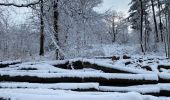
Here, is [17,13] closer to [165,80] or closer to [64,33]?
[64,33]

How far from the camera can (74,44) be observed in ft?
49.4

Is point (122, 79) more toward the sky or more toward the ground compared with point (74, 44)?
more toward the ground

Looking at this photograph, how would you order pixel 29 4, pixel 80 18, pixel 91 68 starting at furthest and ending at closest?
pixel 80 18, pixel 29 4, pixel 91 68

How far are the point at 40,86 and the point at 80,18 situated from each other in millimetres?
6134

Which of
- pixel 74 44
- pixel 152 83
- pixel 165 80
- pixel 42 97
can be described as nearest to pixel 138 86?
pixel 152 83

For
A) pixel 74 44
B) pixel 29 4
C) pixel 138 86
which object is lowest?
pixel 138 86

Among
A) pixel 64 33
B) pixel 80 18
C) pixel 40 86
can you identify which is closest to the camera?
pixel 40 86

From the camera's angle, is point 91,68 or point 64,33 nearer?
point 91,68

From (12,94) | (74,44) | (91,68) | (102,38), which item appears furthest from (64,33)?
(12,94)

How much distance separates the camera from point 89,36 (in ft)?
50.1

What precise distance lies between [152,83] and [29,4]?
5181 mm

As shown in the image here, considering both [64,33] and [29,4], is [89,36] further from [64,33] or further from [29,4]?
[29,4]

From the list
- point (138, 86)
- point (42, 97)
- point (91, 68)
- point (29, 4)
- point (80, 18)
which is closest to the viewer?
point (42, 97)

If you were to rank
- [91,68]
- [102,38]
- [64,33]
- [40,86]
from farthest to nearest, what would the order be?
[102,38]
[64,33]
[91,68]
[40,86]
